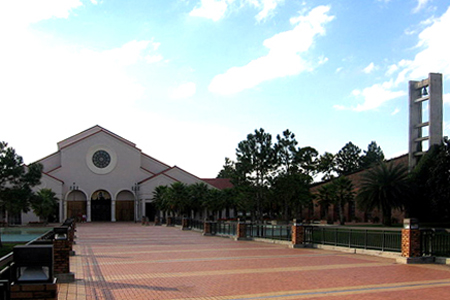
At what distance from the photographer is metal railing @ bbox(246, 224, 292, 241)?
74.7 feet

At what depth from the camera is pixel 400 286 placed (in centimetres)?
1061

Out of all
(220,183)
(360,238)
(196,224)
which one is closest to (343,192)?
(196,224)

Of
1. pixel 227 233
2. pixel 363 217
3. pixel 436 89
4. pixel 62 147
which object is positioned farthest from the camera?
pixel 62 147

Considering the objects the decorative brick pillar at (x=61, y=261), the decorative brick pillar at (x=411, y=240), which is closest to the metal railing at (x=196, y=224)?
the decorative brick pillar at (x=411, y=240)

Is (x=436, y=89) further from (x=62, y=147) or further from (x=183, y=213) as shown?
(x=62, y=147)

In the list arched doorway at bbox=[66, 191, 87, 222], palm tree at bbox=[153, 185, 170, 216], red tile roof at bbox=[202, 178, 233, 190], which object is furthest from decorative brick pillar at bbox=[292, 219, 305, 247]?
red tile roof at bbox=[202, 178, 233, 190]

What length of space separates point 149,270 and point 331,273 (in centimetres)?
514

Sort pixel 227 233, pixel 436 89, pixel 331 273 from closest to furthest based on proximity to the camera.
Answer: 1. pixel 331 273
2. pixel 227 233
3. pixel 436 89

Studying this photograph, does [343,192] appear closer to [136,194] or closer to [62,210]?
[136,194]

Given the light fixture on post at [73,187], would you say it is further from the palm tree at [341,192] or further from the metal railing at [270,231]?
the metal railing at [270,231]

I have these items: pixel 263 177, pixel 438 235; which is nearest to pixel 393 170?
pixel 263 177

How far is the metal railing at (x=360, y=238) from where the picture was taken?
55.7 ft

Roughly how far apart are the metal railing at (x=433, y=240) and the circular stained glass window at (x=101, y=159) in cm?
5743

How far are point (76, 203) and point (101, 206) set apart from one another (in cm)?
357
